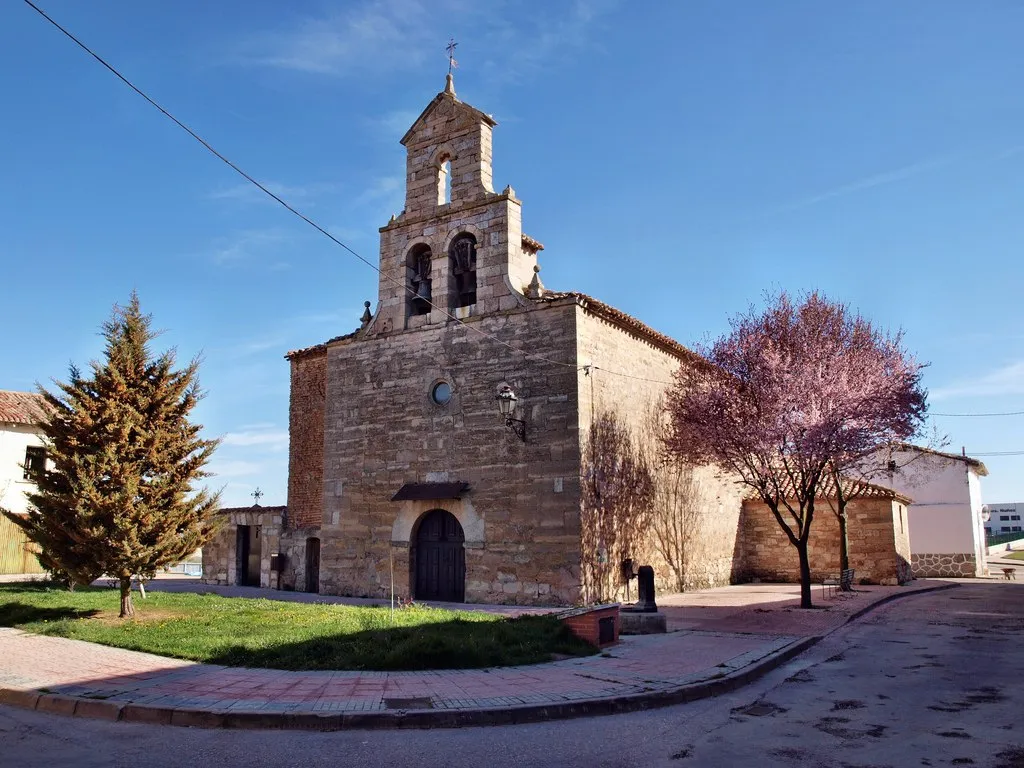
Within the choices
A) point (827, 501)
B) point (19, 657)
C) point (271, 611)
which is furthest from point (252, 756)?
point (827, 501)

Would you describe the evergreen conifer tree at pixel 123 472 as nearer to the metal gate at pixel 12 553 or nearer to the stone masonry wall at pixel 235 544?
the stone masonry wall at pixel 235 544

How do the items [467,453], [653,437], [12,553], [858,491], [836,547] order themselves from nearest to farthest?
1. [467,453]
2. [653,437]
3. [858,491]
4. [836,547]
5. [12,553]

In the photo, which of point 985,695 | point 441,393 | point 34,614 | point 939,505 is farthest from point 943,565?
point 34,614

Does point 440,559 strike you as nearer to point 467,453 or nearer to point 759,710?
point 467,453

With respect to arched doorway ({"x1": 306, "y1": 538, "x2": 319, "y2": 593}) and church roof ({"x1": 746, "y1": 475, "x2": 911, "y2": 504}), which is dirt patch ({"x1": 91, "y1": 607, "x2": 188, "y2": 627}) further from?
church roof ({"x1": 746, "y1": 475, "x2": 911, "y2": 504})

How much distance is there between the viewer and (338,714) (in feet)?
21.1

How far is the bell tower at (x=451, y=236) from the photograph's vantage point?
17.1 m

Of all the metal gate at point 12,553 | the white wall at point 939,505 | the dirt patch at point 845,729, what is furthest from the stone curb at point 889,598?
the metal gate at point 12,553

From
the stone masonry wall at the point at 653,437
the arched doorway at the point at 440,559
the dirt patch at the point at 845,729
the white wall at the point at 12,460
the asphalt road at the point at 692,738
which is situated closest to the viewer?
the asphalt road at the point at 692,738

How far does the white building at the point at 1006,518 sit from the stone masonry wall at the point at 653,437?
91.0m

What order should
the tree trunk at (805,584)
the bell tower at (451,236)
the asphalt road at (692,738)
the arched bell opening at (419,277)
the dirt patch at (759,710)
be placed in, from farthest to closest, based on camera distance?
the arched bell opening at (419,277), the bell tower at (451,236), the tree trunk at (805,584), the dirt patch at (759,710), the asphalt road at (692,738)

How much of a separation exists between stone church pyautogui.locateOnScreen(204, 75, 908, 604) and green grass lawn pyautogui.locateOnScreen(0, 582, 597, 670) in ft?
10.4

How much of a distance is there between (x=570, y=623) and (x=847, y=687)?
11.8 ft

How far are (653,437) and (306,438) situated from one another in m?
9.91
